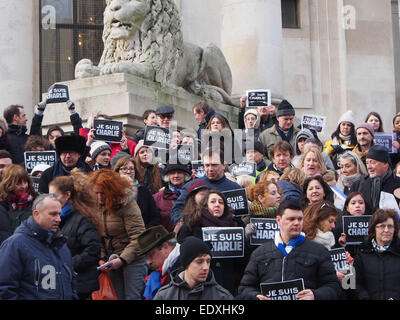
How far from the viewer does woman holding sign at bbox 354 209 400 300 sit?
10516 millimetres

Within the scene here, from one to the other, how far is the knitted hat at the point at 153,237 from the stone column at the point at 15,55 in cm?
1158

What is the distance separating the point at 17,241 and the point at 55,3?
61.4 ft

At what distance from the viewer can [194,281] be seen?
355 inches

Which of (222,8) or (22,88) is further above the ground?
(222,8)

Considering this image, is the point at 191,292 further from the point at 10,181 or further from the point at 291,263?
the point at 10,181

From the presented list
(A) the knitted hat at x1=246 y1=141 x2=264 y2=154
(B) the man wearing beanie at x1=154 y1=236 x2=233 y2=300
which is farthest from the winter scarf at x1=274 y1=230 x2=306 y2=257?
(A) the knitted hat at x1=246 y1=141 x2=264 y2=154

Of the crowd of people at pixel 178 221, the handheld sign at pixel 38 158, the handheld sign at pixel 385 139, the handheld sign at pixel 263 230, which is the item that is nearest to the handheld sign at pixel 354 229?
the crowd of people at pixel 178 221

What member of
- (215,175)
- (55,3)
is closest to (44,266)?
(215,175)

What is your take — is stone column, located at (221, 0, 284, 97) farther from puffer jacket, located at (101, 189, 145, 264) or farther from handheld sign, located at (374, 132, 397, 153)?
puffer jacket, located at (101, 189, 145, 264)

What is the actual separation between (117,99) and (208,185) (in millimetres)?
5087

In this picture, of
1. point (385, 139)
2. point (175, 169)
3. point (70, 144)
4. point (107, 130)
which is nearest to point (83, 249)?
point (70, 144)

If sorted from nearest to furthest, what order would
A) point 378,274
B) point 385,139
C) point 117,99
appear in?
point 378,274 → point 385,139 → point 117,99
